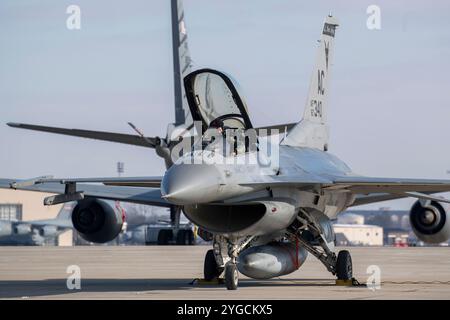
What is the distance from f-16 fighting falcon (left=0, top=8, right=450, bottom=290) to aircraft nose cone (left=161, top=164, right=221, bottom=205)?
17 mm

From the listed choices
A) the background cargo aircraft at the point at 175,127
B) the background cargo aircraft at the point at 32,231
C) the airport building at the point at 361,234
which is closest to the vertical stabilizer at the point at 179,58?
the background cargo aircraft at the point at 175,127

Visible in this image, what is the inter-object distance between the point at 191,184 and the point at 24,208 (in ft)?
332

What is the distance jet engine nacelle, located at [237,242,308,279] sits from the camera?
20203 mm

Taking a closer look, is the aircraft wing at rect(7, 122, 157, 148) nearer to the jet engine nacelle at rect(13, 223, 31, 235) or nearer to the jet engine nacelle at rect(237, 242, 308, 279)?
the jet engine nacelle at rect(237, 242, 308, 279)

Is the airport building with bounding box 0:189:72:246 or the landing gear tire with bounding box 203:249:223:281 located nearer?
the landing gear tire with bounding box 203:249:223:281

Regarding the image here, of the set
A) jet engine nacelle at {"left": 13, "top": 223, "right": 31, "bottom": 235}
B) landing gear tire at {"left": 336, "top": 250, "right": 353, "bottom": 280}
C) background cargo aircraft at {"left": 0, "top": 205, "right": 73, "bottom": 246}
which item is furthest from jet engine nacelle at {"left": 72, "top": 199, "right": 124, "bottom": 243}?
jet engine nacelle at {"left": 13, "top": 223, "right": 31, "bottom": 235}

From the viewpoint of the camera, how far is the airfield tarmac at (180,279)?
1894 centimetres

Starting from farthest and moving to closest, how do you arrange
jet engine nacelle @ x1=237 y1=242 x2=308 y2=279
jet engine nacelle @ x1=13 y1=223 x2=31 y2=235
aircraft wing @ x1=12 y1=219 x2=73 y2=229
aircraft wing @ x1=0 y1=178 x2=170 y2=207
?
1. aircraft wing @ x1=12 y1=219 x2=73 y2=229
2. jet engine nacelle @ x1=13 y1=223 x2=31 y2=235
3. aircraft wing @ x1=0 y1=178 x2=170 y2=207
4. jet engine nacelle @ x1=237 y1=242 x2=308 y2=279

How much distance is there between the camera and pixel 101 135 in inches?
1174

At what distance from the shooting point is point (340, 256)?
2241 cm

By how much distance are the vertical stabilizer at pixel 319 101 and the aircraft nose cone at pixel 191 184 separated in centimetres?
569

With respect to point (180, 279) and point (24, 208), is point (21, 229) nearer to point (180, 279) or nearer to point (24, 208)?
point (24, 208)
